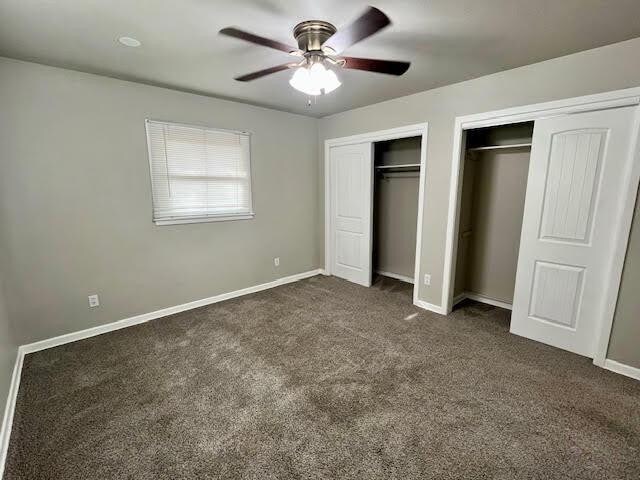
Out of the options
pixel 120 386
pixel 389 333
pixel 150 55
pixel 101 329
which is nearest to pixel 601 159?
pixel 389 333

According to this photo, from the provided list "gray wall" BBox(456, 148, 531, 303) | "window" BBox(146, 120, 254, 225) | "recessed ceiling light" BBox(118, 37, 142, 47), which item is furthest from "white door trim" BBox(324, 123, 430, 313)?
"recessed ceiling light" BBox(118, 37, 142, 47)

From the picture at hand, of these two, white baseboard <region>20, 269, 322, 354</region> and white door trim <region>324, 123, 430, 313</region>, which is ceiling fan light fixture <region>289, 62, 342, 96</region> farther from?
white baseboard <region>20, 269, 322, 354</region>

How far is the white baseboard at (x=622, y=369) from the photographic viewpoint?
7.28ft

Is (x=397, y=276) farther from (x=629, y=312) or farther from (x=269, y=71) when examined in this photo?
(x=269, y=71)

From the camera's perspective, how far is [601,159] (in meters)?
2.26

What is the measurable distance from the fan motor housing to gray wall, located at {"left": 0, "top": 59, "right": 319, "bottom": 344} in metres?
1.89

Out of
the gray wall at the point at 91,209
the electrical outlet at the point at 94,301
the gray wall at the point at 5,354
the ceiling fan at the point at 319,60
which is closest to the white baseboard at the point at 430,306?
the gray wall at the point at 91,209

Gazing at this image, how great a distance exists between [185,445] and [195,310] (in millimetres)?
1951

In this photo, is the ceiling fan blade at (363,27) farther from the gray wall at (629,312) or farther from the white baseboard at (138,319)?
the white baseboard at (138,319)

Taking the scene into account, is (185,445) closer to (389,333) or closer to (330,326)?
(330,326)

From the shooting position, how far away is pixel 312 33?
1.82 meters

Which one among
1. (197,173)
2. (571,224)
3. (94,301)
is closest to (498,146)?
→ (571,224)

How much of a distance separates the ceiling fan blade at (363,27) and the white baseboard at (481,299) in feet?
10.0

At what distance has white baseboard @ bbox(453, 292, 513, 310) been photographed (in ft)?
11.5
